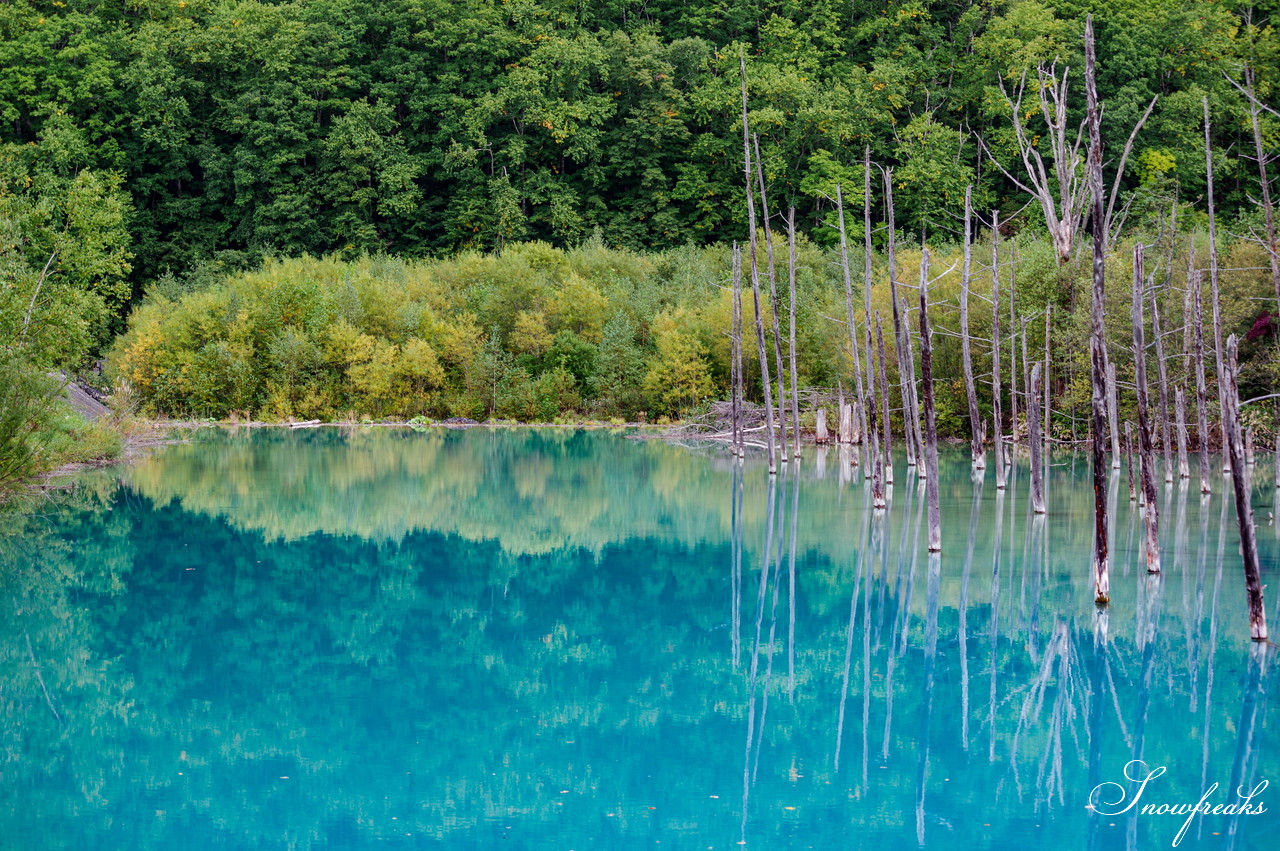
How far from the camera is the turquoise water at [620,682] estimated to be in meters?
6.84

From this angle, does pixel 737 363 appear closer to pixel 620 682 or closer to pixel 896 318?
pixel 896 318

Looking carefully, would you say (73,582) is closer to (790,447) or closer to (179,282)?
(790,447)

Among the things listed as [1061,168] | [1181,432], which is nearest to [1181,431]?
[1181,432]

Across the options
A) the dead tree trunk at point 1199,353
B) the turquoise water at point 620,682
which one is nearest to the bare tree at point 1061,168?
the dead tree trunk at point 1199,353

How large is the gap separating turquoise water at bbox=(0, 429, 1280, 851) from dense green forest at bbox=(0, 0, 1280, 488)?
3102 cm

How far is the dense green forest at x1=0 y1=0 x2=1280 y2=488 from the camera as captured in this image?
50625mm

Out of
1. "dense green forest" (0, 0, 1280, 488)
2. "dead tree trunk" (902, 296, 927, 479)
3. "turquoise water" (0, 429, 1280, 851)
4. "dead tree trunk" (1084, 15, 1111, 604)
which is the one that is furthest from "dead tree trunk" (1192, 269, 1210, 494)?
"dense green forest" (0, 0, 1280, 488)

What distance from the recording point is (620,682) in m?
9.60

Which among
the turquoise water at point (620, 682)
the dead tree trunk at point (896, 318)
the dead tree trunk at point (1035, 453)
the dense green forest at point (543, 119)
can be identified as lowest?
the turquoise water at point (620, 682)

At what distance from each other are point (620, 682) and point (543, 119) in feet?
168

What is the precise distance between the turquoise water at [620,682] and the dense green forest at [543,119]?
102ft

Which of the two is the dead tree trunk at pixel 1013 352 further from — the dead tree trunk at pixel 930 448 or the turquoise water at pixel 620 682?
the dead tree trunk at pixel 930 448

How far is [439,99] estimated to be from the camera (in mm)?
60156

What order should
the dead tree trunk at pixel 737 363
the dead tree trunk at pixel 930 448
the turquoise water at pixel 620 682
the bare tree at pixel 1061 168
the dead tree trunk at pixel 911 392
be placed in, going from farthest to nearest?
the dead tree trunk at pixel 737 363 → the dead tree trunk at pixel 911 392 → the bare tree at pixel 1061 168 → the dead tree trunk at pixel 930 448 → the turquoise water at pixel 620 682
